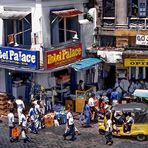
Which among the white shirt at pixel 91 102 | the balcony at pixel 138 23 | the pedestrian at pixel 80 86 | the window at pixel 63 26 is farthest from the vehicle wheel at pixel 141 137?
the window at pixel 63 26

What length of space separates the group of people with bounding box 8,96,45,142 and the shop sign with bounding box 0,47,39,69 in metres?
2.14

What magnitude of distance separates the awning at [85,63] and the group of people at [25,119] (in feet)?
10.7

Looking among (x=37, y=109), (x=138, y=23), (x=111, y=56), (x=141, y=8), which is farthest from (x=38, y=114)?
(x=141, y=8)

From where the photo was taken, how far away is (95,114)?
101 feet

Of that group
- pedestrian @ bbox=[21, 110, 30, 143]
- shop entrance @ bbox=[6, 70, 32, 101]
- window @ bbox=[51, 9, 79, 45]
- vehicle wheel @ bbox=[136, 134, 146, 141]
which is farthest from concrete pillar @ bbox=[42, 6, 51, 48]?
vehicle wheel @ bbox=[136, 134, 146, 141]

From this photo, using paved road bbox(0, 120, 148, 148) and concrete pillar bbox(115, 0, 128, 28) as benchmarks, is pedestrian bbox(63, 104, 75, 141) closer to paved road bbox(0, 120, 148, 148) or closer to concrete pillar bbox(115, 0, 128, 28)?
paved road bbox(0, 120, 148, 148)

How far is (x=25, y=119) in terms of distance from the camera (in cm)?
2803

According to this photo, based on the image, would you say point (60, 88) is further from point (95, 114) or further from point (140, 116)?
point (140, 116)

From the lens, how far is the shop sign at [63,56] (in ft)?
99.2

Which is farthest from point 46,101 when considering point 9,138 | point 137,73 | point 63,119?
point 137,73

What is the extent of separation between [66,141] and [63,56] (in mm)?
5910

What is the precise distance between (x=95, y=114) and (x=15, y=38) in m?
7.03

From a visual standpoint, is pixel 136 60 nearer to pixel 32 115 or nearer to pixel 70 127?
pixel 70 127

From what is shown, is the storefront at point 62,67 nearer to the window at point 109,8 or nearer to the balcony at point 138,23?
the window at point 109,8
